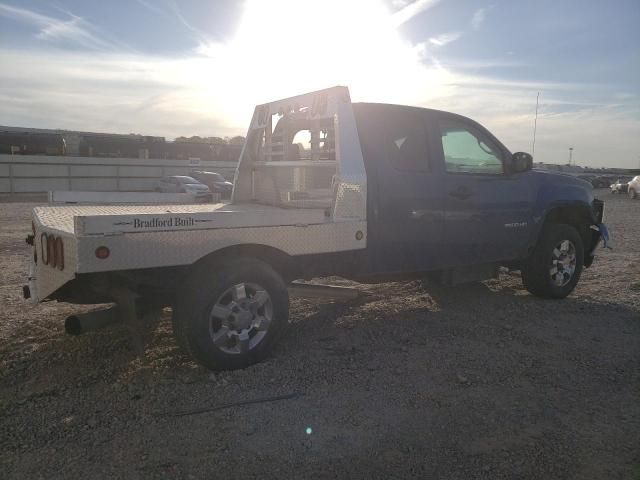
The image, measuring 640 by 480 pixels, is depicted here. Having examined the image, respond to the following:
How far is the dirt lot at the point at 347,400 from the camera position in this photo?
2967 mm

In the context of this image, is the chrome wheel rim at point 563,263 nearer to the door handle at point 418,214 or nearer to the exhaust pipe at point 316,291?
the door handle at point 418,214

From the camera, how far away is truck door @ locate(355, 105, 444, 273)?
4.88 metres

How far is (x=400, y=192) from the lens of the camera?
4.97 m

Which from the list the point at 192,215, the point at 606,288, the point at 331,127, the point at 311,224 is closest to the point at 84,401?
the point at 192,215

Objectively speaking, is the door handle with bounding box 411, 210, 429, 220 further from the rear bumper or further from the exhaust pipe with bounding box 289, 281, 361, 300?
the rear bumper

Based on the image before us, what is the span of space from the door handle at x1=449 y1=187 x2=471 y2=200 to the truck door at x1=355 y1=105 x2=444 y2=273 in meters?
0.19

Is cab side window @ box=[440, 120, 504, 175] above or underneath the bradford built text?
above

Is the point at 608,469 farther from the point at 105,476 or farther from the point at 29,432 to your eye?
the point at 29,432

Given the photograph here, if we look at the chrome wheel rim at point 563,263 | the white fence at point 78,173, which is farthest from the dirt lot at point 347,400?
the white fence at point 78,173

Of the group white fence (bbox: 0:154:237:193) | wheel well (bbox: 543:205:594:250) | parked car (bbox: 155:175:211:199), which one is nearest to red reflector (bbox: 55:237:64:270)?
wheel well (bbox: 543:205:594:250)

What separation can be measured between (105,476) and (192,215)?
1.78 metres

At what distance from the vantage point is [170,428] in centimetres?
331

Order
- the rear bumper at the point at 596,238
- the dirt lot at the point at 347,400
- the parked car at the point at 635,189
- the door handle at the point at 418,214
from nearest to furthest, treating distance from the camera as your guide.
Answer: the dirt lot at the point at 347,400, the door handle at the point at 418,214, the rear bumper at the point at 596,238, the parked car at the point at 635,189

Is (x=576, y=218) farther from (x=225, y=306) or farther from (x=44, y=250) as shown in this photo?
(x=44, y=250)
